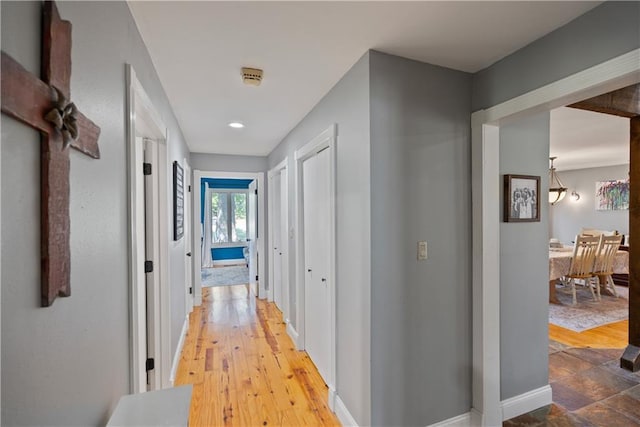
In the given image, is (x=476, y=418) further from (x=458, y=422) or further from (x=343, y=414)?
(x=343, y=414)

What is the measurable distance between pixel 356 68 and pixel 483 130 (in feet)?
3.01

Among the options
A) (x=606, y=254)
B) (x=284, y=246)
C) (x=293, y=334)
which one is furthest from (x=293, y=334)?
(x=606, y=254)

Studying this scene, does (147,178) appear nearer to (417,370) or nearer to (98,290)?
(98,290)

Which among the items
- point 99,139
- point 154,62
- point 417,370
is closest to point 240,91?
point 154,62

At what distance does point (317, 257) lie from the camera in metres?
2.70

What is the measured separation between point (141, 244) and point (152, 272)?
25 cm

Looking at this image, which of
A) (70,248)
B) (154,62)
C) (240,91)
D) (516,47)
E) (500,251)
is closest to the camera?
(70,248)

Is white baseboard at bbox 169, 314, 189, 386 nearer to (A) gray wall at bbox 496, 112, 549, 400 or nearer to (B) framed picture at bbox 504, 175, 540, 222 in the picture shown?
(A) gray wall at bbox 496, 112, 549, 400

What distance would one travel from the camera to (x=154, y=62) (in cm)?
187

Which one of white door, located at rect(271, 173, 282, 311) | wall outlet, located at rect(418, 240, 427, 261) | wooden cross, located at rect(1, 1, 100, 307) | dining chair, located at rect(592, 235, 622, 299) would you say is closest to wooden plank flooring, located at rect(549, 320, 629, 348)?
dining chair, located at rect(592, 235, 622, 299)

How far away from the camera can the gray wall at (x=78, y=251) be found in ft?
1.94

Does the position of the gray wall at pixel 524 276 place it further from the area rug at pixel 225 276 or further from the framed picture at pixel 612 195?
the framed picture at pixel 612 195

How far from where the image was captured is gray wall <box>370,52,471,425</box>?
1.78 metres

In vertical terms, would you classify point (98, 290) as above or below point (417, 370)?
above
